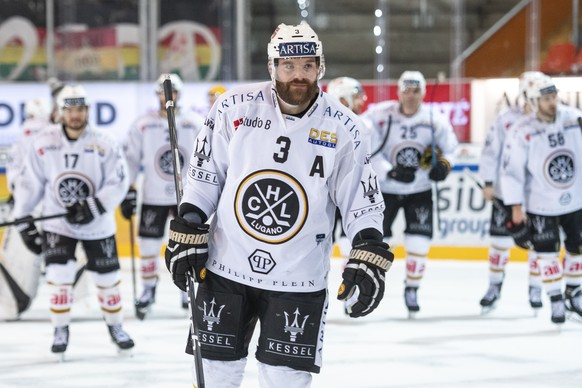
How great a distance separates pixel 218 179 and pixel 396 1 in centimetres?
945

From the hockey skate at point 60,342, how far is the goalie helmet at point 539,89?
2.89m

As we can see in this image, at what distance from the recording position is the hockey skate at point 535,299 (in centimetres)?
721

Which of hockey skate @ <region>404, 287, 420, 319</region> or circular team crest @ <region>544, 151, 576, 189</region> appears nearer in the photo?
circular team crest @ <region>544, 151, 576, 189</region>

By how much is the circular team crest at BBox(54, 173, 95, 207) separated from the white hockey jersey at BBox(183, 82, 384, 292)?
101 inches

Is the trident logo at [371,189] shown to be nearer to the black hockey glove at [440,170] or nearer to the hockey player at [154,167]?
the black hockey glove at [440,170]

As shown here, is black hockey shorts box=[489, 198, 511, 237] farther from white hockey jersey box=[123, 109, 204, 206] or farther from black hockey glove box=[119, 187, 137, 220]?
black hockey glove box=[119, 187, 137, 220]

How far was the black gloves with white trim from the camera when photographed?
3.21 metres

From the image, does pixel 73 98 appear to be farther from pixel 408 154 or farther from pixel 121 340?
pixel 408 154

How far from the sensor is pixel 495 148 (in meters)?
7.37

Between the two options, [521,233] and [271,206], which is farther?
[521,233]

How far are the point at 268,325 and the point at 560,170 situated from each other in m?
3.57

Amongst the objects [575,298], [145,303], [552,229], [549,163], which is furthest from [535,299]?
[145,303]

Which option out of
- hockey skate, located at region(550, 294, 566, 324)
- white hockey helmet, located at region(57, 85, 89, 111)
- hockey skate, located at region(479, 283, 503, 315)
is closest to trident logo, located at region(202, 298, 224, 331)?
white hockey helmet, located at region(57, 85, 89, 111)

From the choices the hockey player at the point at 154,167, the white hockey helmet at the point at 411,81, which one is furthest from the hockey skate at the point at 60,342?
the white hockey helmet at the point at 411,81
